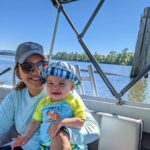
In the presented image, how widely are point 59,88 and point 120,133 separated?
432 mm

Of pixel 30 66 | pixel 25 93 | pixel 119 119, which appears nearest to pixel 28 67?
pixel 30 66

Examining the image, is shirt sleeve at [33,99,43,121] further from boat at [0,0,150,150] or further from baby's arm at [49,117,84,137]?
boat at [0,0,150,150]

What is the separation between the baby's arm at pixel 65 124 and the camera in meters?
1.64

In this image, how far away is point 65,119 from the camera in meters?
1.67

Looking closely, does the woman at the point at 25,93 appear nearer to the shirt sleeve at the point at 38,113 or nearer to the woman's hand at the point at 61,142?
the shirt sleeve at the point at 38,113

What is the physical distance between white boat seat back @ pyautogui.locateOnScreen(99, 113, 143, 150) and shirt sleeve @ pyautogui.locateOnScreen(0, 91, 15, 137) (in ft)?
1.68

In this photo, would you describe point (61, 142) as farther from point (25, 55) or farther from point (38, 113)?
point (25, 55)

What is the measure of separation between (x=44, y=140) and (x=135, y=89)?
13.1ft

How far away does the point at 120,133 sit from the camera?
1.97m

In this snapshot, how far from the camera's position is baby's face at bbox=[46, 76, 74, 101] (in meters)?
1.79

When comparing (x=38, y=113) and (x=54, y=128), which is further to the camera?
(x=38, y=113)

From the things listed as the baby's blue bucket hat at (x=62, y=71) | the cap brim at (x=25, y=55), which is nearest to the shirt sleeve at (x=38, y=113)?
the baby's blue bucket hat at (x=62, y=71)

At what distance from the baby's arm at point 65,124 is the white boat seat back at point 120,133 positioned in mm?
334

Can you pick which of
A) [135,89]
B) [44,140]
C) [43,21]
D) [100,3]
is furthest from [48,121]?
[43,21]
